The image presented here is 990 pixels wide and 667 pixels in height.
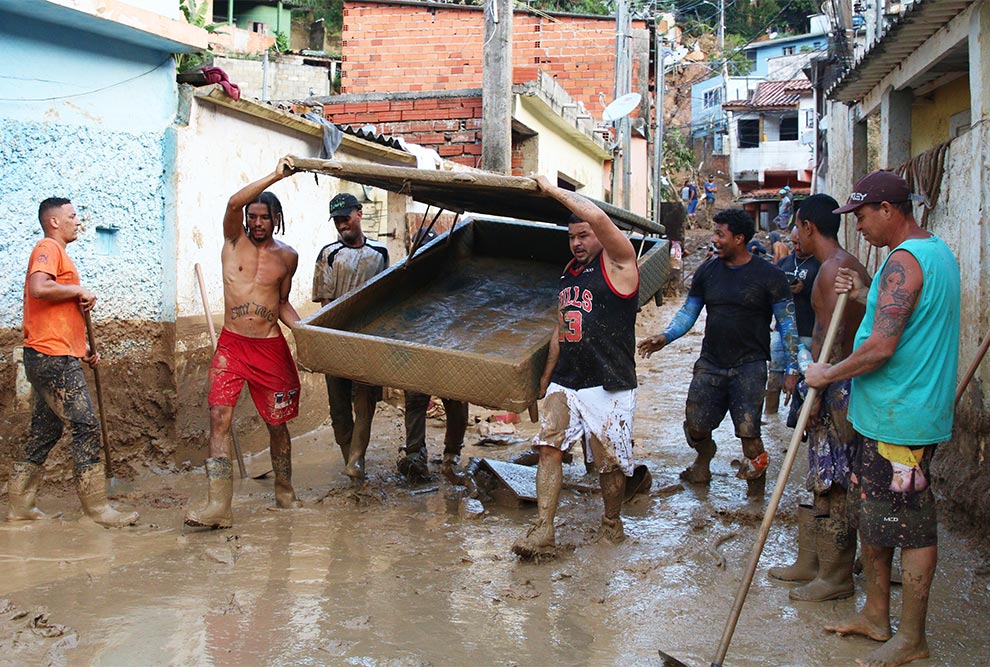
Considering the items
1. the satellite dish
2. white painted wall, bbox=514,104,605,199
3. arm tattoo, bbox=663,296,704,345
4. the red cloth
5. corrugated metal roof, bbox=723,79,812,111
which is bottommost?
arm tattoo, bbox=663,296,704,345

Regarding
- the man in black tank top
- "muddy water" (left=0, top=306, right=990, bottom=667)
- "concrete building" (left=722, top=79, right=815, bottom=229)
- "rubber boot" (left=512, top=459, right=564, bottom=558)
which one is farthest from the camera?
"concrete building" (left=722, top=79, right=815, bottom=229)

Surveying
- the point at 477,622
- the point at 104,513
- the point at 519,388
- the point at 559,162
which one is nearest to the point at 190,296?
the point at 104,513

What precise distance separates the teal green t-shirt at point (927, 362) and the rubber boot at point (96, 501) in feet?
12.5

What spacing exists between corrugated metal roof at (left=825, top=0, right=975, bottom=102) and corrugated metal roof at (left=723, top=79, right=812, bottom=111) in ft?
109

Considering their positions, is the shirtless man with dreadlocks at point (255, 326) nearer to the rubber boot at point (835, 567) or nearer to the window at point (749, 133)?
the rubber boot at point (835, 567)

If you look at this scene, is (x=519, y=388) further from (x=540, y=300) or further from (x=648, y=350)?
(x=540, y=300)

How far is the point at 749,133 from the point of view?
44.5 metres

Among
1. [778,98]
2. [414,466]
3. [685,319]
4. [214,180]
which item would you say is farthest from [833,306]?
[778,98]

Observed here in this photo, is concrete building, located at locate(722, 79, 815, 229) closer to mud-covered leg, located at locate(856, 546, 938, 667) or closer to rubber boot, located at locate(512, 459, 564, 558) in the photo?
rubber boot, located at locate(512, 459, 564, 558)

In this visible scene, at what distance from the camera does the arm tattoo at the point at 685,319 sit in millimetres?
5926

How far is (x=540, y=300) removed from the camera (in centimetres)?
668

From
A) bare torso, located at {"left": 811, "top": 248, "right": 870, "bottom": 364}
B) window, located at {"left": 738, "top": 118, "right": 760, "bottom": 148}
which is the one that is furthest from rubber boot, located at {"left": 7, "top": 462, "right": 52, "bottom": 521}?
window, located at {"left": 738, "top": 118, "right": 760, "bottom": 148}

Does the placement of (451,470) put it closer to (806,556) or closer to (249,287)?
(249,287)

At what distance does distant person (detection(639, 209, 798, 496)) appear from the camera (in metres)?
5.85
